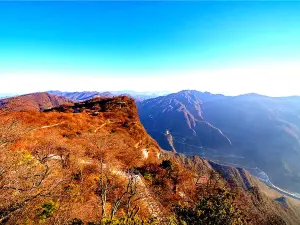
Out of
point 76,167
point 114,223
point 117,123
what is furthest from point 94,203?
point 117,123

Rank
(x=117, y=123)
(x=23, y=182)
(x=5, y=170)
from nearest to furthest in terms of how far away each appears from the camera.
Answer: (x=5, y=170), (x=23, y=182), (x=117, y=123)

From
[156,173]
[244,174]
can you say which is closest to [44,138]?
[156,173]

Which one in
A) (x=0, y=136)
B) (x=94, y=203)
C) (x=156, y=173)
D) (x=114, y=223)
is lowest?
(x=156, y=173)

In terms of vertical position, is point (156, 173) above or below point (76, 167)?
below

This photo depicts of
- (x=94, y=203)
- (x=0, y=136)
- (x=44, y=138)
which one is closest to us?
(x=0, y=136)

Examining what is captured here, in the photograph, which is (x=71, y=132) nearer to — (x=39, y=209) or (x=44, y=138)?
(x=44, y=138)

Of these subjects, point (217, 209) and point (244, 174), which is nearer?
point (217, 209)
